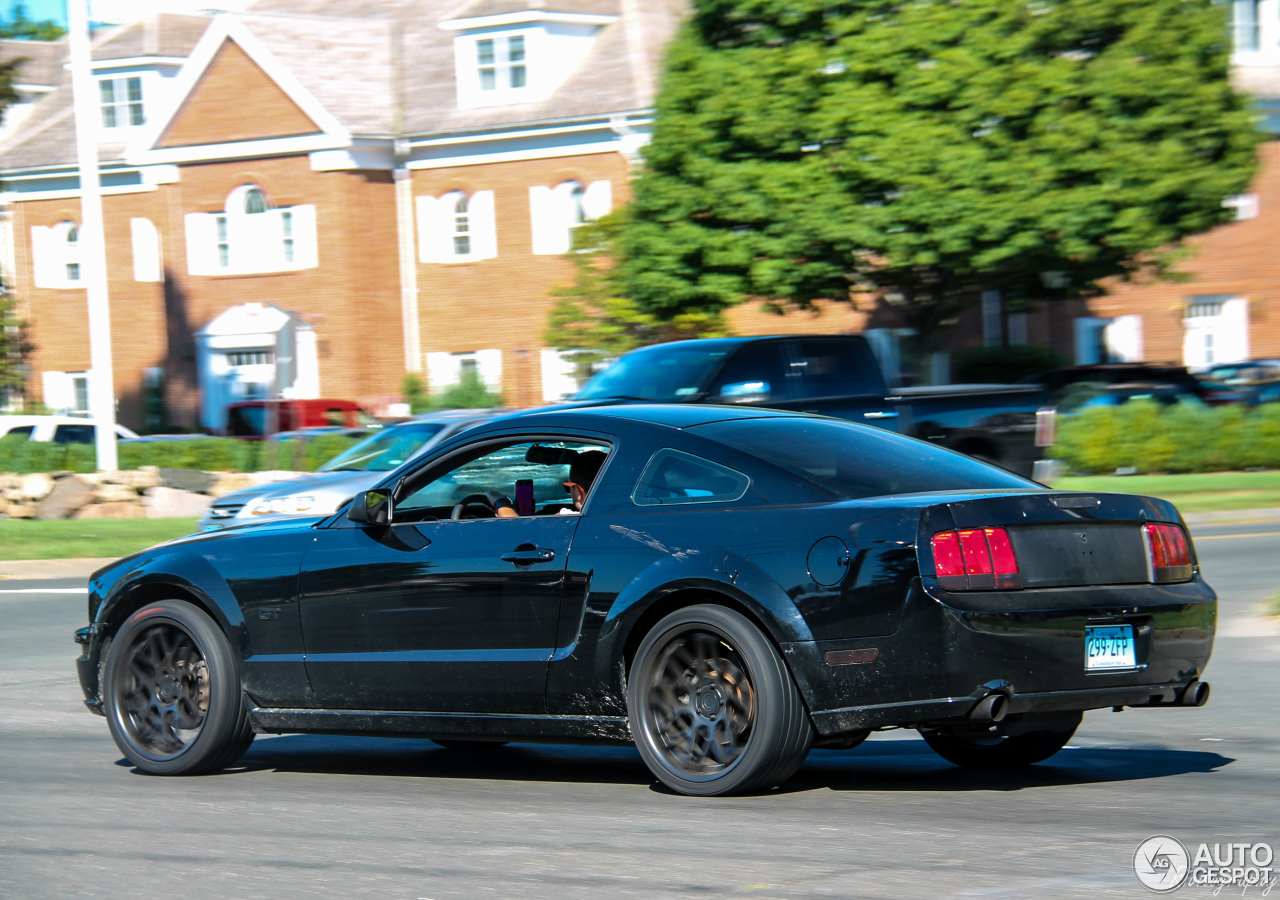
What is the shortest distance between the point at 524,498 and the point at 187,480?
727 inches

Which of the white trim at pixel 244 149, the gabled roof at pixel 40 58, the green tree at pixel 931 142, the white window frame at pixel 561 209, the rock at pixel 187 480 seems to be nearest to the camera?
the rock at pixel 187 480

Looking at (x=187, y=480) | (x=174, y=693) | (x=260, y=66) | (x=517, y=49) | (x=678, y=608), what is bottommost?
(x=187, y=480)

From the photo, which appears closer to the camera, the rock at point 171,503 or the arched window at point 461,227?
the rock at point 171,503

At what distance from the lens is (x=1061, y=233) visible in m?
27.6

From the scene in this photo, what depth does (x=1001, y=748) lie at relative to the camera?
702cm

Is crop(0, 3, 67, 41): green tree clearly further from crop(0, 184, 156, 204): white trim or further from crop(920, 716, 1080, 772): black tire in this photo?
crop(920, 716, 1080, 772): black tire

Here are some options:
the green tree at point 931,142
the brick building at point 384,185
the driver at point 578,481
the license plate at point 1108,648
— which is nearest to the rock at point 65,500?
the green tree at point 931,142

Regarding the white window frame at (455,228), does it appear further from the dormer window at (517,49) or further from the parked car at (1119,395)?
the parked car at (1119,395)

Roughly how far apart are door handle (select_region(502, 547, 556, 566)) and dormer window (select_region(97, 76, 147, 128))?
41.2m

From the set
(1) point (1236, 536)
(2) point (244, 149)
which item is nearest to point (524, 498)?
(1) point (1236, 536)

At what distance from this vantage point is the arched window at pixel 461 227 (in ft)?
132

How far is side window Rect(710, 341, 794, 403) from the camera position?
1521cm

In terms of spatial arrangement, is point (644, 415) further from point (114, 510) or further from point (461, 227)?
point (461, 227)

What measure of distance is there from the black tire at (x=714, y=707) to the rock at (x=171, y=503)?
Result: 1850 centimetres
